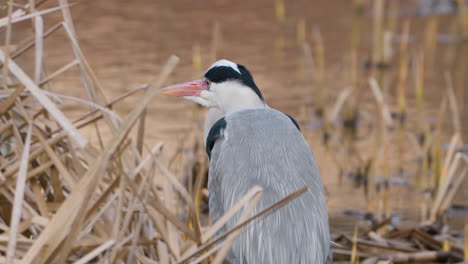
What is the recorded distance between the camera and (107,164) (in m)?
1.69

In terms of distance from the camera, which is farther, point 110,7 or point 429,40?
point 110,7

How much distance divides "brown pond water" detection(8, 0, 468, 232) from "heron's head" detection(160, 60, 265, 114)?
4.60 feet

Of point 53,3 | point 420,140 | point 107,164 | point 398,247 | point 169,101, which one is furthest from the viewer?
point 53,3

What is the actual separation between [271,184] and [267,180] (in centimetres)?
2

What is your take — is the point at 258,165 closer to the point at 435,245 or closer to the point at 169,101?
the point at 435,245

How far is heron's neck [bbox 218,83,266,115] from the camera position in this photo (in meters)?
2.67

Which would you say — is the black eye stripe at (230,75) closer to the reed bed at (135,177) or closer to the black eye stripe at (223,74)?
the black eye stripe at (223,74)

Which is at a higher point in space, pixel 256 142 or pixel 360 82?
pixel 256 142

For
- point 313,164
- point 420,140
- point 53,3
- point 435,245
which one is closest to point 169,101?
point 53,3

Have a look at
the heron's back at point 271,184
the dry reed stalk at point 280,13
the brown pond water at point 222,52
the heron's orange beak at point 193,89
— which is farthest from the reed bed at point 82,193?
the dry reed stalk at point 280,13

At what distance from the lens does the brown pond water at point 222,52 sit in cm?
485

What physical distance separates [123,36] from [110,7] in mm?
1300

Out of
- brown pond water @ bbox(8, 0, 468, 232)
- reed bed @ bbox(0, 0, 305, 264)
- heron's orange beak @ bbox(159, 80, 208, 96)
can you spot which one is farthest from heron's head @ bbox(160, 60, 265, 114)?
brown pond water @ bbox(8, 0, 468, 232)

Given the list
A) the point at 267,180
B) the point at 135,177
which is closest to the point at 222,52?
the point at 267,180
